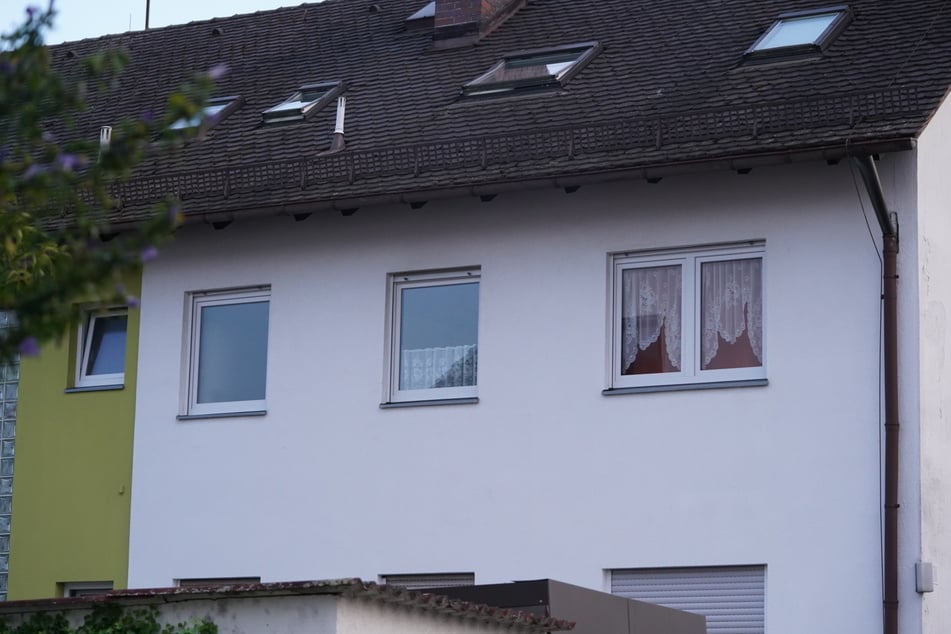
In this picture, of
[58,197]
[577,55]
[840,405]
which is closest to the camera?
[58,197]

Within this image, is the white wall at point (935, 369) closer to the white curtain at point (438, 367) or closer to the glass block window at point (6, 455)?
the white curtain at point (438, 367)

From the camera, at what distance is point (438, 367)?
Answer: 14.2 metres

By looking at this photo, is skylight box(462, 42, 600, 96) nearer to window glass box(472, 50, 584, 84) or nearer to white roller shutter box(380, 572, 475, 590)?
window glass box(472, 50, 584, 84)

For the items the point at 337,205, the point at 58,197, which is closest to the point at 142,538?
the point at 337,205

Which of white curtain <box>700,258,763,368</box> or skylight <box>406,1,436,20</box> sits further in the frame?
skylight <box>406,1,436,20</box>

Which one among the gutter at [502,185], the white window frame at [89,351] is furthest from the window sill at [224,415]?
the gutter at [502,185]

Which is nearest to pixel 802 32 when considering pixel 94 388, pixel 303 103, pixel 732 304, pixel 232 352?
pixel 732 304

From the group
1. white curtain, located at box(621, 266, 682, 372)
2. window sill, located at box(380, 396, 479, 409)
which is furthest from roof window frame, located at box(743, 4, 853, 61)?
window sill, located at box(380, 396, 479, 409)

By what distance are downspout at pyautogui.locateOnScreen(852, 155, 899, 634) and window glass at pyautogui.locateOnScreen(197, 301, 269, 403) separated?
5.45m

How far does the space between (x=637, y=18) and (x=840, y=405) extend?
18.2ft

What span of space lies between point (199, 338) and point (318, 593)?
305 inches

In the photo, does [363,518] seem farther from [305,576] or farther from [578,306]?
[578,306]

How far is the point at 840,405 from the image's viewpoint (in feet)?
40.3

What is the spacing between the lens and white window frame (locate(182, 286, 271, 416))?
14.9 metres
